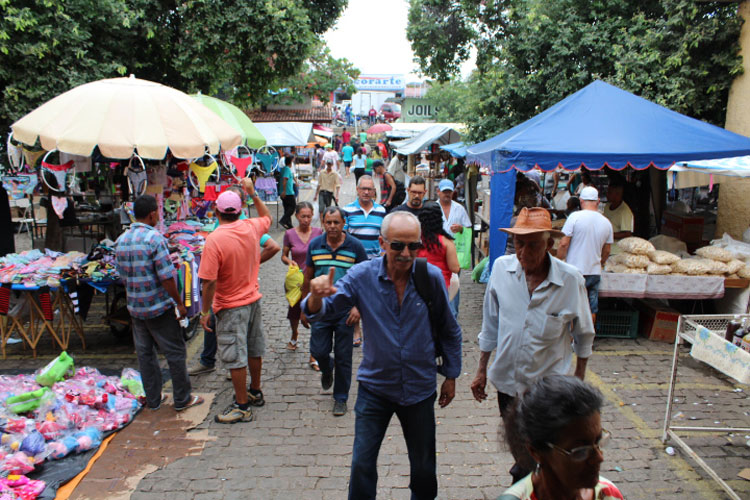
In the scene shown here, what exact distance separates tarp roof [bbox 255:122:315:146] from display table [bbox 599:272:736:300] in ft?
35.3

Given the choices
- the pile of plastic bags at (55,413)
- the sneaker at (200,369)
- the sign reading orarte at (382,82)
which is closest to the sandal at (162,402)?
the pile of plastic bags at (55,413)

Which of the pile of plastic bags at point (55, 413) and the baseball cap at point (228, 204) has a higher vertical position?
the baseball cap at point (228, 204)

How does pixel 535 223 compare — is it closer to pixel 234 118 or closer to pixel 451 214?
pixel 451 214

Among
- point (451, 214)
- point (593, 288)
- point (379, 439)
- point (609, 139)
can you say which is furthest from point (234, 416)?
point (609, 139)

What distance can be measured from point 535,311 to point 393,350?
0.87m

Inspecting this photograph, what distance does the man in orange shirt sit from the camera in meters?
4.76

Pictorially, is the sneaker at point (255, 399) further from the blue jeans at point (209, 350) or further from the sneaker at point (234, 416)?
the blue jeans at point (209, 350)

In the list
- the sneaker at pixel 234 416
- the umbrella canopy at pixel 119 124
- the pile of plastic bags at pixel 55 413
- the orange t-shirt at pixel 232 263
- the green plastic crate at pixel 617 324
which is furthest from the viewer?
the green plastic crate at pixel 617 324

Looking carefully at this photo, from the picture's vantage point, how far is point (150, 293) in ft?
16.0

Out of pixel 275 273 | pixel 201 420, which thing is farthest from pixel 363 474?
pixel 275 273

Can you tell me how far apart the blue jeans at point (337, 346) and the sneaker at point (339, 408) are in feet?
0.12

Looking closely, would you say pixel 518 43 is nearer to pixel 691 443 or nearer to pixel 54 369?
pixel 691 443

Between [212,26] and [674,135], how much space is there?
311 inches

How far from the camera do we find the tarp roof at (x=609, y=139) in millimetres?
7180
